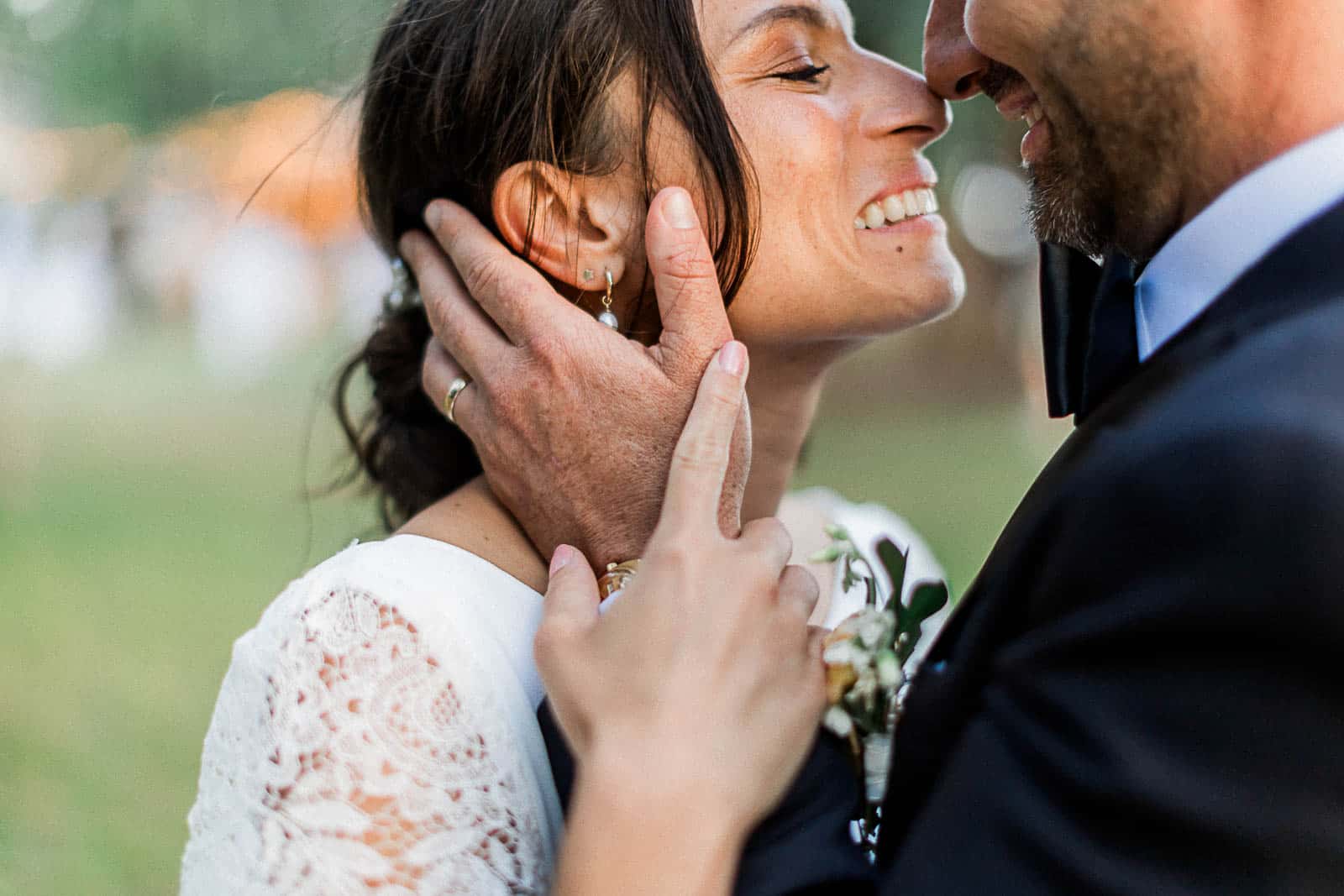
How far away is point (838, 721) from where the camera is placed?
1.67 meters

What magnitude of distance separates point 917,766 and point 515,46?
5.43 ft

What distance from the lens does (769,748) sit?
1.55 m

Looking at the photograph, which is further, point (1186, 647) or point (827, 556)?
point (827, 556)

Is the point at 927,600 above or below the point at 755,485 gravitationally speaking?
above

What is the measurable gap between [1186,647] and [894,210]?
143 centimetres

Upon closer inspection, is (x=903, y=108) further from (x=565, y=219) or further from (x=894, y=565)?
(x=894, y=565)

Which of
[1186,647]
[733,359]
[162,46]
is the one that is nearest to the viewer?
[1186,647]

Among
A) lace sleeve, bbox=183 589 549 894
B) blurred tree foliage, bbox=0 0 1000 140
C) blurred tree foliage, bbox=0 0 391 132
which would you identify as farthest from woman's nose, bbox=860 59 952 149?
blurred tree foliage, bbox=0 0 391 132

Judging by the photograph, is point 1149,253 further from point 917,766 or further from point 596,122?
point 596,122

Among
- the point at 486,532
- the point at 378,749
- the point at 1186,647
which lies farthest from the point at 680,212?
the point at 1186,647

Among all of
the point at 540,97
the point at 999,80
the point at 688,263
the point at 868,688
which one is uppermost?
the point at 540,97

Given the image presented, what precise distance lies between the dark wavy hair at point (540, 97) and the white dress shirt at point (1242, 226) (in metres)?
0.95

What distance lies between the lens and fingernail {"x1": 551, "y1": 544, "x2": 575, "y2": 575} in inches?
76.2

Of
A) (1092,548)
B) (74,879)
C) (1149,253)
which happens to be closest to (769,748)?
(1092,548)
